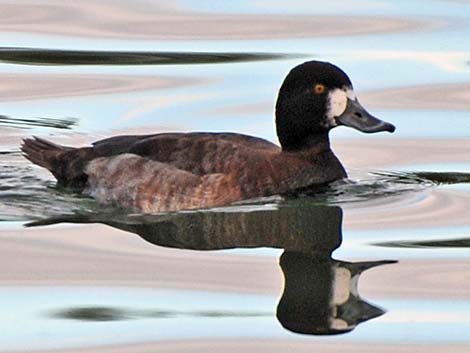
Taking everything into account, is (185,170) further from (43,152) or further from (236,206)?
(43,152)

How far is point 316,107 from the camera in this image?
10625mm

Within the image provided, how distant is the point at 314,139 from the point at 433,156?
1150mm

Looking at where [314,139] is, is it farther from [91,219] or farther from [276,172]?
[91,219]

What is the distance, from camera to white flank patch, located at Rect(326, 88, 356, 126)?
1058cm

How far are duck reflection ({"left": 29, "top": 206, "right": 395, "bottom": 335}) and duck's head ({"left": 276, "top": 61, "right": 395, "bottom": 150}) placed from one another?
1.81ft

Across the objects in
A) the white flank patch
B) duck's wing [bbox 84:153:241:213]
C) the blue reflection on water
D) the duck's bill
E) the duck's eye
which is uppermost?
the duck's eye

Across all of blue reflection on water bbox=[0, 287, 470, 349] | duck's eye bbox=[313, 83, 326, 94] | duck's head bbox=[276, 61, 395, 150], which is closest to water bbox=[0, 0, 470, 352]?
blue reflection on water bbox=[0, 287, 470, 349]

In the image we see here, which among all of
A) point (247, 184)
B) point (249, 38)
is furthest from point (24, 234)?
point (249, 38)

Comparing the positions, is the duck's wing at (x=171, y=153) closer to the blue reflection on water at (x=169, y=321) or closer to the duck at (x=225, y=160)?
the duck at (x=225, y=160)

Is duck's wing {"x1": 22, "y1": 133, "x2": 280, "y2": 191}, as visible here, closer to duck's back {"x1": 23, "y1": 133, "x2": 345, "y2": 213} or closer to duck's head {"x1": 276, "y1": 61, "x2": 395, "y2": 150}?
duck's back {"x1": 23, "y1": 133, "x2": 345, "y2": 213}

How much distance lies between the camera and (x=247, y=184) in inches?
407

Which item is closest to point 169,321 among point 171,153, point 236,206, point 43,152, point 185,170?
point 236,206

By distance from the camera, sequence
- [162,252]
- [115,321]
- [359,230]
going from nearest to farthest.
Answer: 1. [115,321]
2. [162,252]
3. [359,230]

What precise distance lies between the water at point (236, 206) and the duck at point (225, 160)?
13 cm
